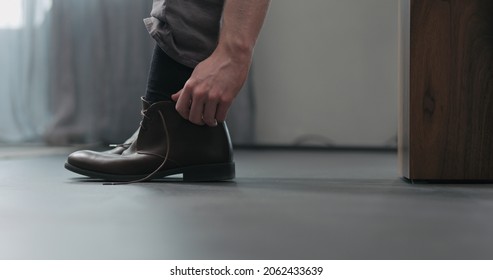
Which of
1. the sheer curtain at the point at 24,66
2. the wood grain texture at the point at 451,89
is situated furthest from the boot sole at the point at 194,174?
the sheer curtain at the point at 24,66

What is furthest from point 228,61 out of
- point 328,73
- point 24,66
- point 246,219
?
point 24,66

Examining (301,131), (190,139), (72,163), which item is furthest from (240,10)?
(301,131)

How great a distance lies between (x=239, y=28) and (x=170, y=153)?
0.78ft

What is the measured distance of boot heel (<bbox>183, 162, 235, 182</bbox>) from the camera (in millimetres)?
1075

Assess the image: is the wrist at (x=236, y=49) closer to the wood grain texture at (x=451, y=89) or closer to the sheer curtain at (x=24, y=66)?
the wood grain texture at (x=451, y=89)

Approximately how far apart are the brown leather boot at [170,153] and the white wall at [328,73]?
1.33 metres

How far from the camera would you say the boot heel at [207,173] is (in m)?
1.08

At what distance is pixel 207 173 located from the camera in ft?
3.54

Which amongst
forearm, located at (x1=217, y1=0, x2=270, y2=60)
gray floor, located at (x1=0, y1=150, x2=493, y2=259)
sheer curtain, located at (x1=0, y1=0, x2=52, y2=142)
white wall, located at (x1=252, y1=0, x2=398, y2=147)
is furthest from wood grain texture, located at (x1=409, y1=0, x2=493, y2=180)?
sheer curtain, located at (x1=0, y1=0, x2=52, y2=142)

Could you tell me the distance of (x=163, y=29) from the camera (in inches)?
40.8

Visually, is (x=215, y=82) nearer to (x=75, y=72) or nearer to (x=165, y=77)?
(x=165, y=77)

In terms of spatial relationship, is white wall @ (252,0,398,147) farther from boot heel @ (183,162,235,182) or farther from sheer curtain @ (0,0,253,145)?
boot heel @ (183,162,235,182)

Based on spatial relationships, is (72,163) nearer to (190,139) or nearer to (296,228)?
(190,139)
